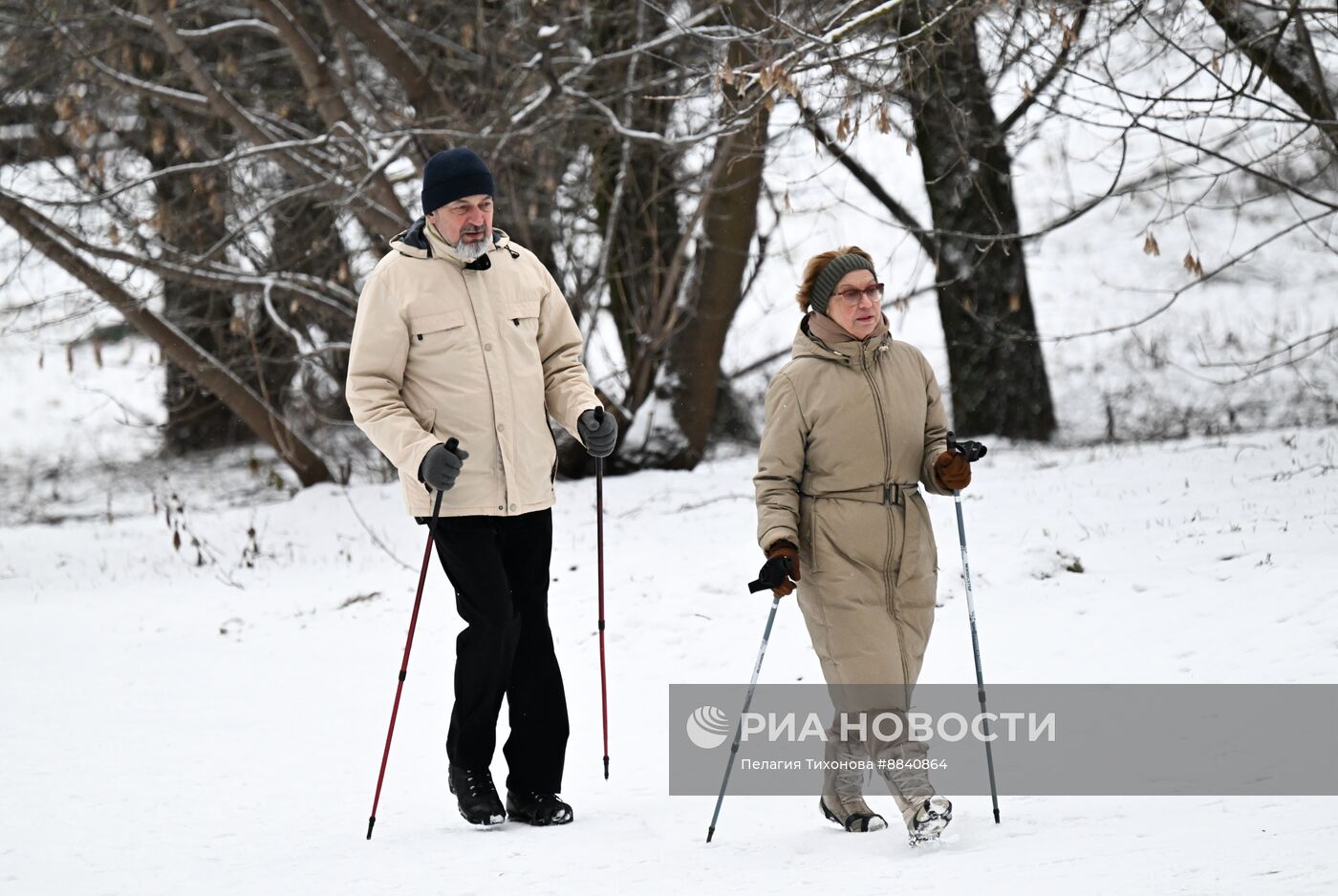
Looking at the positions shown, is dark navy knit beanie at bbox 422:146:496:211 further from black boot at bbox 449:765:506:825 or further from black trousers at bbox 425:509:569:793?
black boot at bbox 449:765:506:825

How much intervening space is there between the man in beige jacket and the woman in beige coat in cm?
60

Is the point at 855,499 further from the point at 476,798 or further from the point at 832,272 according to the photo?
the point at 476,798

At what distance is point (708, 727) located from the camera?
19.9ft

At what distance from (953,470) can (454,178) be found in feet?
5.78

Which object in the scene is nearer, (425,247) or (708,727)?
(425,247)

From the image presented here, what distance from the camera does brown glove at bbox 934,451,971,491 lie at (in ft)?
13.7

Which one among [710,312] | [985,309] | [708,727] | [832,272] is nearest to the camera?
[832,272]

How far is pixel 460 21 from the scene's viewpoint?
12.6m

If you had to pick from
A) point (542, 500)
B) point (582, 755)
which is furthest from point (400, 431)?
point (582, 755)

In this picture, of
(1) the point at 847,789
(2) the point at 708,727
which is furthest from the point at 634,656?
(1) the point at 847,789

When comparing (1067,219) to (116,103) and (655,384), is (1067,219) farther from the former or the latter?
(116,103)

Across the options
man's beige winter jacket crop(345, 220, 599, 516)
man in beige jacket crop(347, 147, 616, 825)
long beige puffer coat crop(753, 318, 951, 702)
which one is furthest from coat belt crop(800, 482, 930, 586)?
man's beige winter jacket crop(345, 220, 599, 516)

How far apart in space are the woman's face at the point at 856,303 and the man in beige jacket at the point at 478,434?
2.66ft

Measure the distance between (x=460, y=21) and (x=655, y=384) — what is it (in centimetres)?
360
